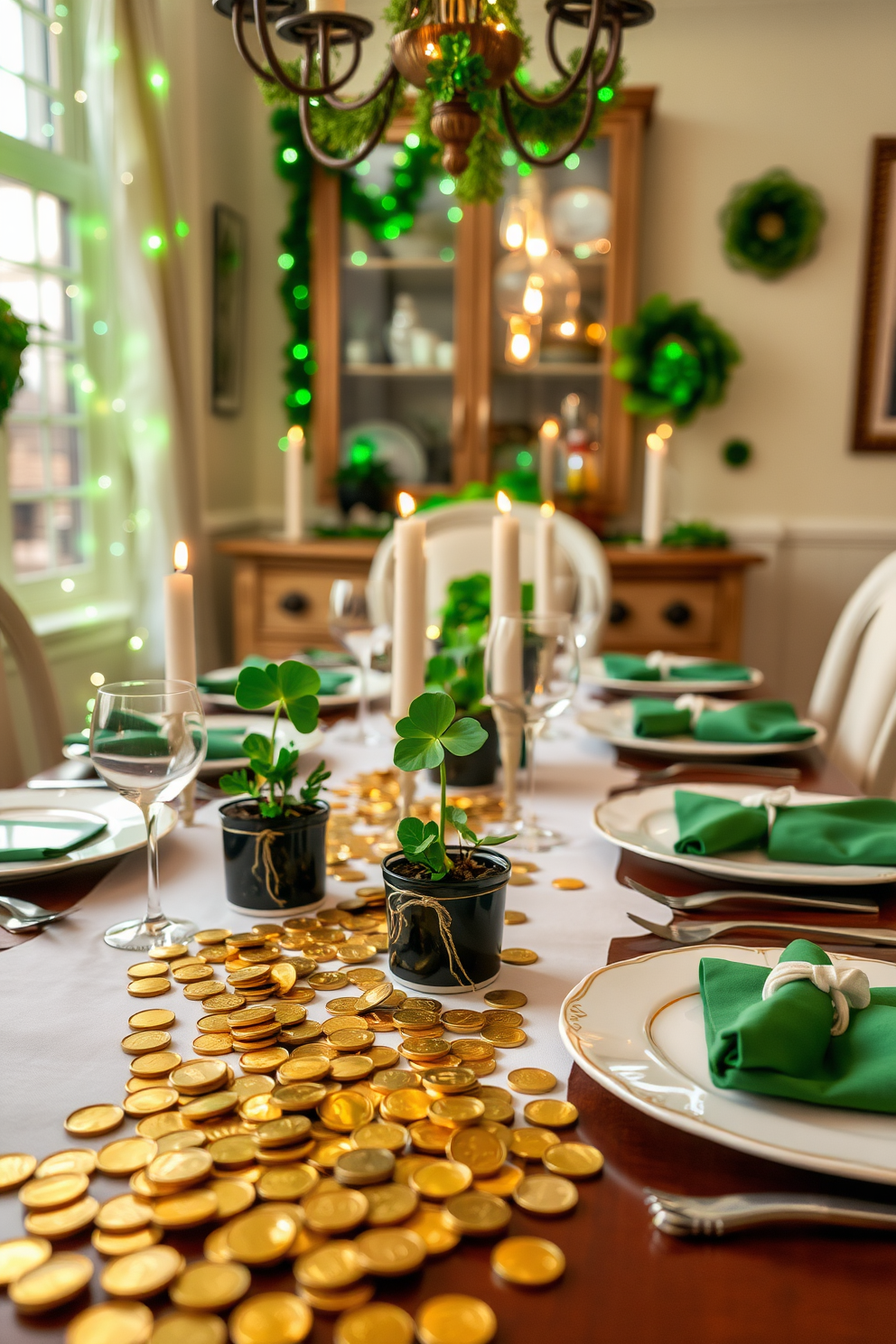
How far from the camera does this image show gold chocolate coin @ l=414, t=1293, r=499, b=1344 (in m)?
0.41

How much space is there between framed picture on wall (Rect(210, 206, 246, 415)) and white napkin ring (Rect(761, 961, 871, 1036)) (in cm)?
293

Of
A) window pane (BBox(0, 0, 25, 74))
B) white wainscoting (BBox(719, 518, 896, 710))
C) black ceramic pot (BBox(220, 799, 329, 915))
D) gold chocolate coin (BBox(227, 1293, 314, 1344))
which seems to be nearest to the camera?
gold chocolate coin (BBox(227, 1293, 314, 1344))

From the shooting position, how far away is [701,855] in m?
0.95

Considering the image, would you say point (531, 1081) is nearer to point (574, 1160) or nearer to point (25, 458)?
point (574, 1160)

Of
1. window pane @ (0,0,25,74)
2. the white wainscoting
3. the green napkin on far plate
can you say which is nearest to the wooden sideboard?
the white wainscoting

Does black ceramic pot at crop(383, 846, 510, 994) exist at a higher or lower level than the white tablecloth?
higher

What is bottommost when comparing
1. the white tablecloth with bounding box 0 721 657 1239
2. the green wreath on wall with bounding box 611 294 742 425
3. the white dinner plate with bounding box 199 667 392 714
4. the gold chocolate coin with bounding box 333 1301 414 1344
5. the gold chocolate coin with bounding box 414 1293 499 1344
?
the white tablecloth with bounding box 0 721 657 1239

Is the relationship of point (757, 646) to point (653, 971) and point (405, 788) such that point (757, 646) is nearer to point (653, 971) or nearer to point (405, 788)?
point (405, 788)

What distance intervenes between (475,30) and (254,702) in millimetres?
715

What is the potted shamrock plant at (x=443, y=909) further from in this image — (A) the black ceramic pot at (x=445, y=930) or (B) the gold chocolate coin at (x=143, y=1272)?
(B) the gold chocolate coin at (x=143, y=1272)

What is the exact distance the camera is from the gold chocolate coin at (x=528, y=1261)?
1.48ft

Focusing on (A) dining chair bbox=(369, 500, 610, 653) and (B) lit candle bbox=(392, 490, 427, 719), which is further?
(A) dining chair bbox=(369, 500, 610, 653)

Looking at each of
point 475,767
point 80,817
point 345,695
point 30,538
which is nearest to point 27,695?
point 345,695

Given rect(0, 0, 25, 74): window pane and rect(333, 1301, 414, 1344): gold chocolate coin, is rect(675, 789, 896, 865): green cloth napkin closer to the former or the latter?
rect(333, 1301, 414, 1344): gold chocolate coin
